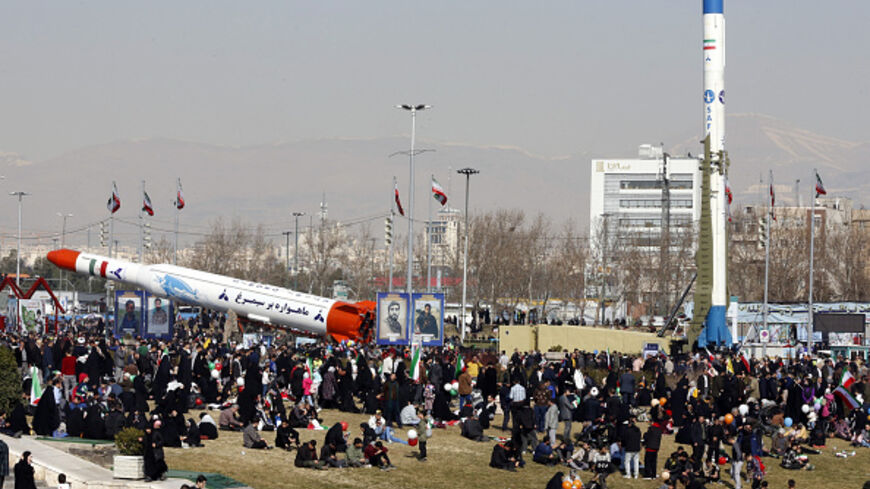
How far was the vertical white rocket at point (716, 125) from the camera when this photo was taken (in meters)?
54.2

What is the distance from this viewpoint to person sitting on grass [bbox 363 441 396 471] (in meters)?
24.8

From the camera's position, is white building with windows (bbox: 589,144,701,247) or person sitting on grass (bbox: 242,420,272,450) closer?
person sitting on grass (bbox: 242,420,272,450)

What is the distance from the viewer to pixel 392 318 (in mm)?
38875

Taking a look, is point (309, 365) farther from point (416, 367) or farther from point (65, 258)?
point (65, 258)

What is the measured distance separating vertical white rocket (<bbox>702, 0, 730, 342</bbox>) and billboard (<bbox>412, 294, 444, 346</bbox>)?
19600 millimetres

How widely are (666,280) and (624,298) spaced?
14.0 feet

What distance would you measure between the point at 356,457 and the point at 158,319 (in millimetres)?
20780

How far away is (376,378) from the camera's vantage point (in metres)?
31.5

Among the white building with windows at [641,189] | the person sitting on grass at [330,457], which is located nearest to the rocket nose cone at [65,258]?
the person sitting on grass at [330,457]

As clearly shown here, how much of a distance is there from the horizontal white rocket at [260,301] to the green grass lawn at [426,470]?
63.1 feet

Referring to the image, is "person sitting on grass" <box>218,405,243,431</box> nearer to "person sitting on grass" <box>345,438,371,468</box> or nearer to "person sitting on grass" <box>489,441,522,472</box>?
"person sitting on grass" <box>345,438,371,468</box>

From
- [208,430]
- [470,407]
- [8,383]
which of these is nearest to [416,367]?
[470,407]

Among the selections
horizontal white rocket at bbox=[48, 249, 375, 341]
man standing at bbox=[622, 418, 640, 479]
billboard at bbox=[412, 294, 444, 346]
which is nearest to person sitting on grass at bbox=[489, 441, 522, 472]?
man standing at bbox=[622, 418, 640, 479]

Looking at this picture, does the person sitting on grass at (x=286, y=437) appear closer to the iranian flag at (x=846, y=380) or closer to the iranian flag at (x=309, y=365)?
the iranian flag at (x=309, y=365)
